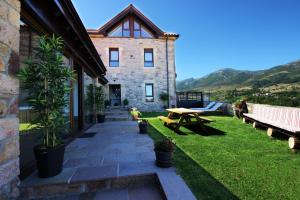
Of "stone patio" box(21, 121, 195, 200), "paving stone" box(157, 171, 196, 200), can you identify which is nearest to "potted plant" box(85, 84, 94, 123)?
"stone patio" box(21, 121, 195, 200)

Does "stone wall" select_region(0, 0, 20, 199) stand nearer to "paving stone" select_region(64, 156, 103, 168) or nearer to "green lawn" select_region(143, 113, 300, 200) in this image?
"paving stone" select_region(64, 156, 103, 168)

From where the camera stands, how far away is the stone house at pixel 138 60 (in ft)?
48.0

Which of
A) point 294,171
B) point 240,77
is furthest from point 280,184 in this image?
point 240,77

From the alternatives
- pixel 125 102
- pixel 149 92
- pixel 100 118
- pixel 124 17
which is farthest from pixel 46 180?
pixel 124 17

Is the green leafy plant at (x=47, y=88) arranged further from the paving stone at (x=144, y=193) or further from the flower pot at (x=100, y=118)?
the flower pot at (x=100, y=118)

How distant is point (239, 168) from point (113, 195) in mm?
2116

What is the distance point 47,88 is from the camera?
2418 millimetres

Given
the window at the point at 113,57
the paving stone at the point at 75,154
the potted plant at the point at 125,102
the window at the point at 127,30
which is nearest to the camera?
the paving stone at the point at 75,154

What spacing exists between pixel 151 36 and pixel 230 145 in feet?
41.7

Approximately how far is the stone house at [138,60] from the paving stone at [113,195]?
489 inches

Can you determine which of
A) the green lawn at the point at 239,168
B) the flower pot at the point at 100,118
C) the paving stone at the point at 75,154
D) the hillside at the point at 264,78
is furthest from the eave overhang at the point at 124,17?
the hillside at the point at 264,78

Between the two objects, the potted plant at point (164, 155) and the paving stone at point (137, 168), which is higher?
the potted plant at point (164, 155)

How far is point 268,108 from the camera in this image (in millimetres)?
6398

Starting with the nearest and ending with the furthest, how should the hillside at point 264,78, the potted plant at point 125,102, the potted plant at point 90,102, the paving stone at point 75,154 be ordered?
the paving stone at point 75,154 < the potted plant at point 90,102 < the potted plant at point 125,102 < the hillside at point 264,78
